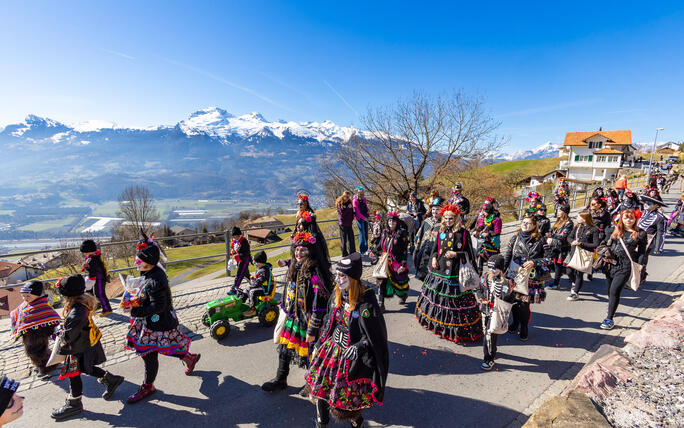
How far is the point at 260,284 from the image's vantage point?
5.83 m

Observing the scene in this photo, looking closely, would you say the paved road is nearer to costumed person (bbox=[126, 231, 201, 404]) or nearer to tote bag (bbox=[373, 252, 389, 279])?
costumed person (bbox=[126, 231, 201, 404])

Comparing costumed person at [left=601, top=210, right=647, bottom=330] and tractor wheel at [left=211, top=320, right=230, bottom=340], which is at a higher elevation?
costumed person at [left=601, top=210, right=647, bottom=330]

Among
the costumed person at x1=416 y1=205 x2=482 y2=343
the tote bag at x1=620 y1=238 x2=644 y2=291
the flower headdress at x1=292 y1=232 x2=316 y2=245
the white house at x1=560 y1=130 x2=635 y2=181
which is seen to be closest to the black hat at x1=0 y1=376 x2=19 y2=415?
the flower headdress at x1=292 y1=232 x2=316 y2=245

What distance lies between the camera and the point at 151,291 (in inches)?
149

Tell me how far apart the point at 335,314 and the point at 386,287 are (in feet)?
10.8

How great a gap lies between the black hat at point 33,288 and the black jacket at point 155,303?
5.09ft

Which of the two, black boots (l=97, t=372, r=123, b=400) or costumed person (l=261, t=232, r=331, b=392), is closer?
costumed person (l=261, t=232, r=331, b=392)

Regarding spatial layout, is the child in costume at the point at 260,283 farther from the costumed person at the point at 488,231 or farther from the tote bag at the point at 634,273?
the tote bag at the point at 634,273

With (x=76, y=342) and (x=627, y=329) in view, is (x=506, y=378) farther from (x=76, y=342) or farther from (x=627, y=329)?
(x=76, y=342)

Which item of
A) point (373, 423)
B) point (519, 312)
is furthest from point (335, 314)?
point (519, 312)

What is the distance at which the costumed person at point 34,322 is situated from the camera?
4.08 metres

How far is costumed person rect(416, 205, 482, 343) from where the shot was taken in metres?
5.16

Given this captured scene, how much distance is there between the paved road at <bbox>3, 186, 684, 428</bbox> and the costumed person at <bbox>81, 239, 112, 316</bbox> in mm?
520

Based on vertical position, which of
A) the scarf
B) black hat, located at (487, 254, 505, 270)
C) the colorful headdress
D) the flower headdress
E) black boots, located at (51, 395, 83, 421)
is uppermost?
the colorful headdress
